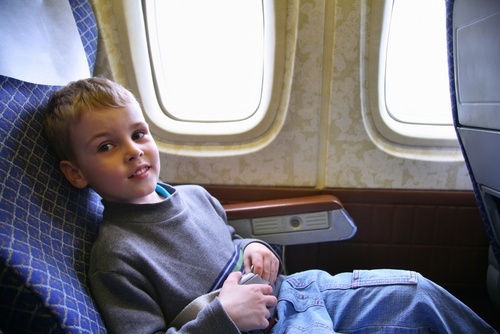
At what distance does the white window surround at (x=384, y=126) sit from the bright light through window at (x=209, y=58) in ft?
1.37

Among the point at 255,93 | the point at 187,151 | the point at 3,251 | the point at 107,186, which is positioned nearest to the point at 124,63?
the point at 187,151

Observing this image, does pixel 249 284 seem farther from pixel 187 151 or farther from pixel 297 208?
pixel 187 151

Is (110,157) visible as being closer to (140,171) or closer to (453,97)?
(140,171)

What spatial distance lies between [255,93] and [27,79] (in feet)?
2.89

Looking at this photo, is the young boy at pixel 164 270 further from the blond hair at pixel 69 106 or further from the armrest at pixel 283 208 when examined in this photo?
the armrest at pixel 283 208

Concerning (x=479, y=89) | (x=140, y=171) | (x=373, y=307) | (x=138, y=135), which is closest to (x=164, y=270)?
(x=140, y=171)

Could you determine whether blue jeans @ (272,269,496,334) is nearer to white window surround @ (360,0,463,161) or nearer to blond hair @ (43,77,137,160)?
white window surround @ (360,0,463,161)

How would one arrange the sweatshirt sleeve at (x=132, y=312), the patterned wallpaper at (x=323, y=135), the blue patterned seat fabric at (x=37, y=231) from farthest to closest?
the patterned wallpaper at (x=323, y=135) < the sweatshirt sleeve at (x=132, y=312) < the blue patterned seat fabric at (x=37, y=231)

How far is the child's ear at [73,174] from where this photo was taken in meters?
0.85

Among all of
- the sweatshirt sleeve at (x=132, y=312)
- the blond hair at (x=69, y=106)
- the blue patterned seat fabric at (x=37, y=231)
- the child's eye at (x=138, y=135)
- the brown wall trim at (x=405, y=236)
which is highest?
the blond hair at (x=69, y=106)

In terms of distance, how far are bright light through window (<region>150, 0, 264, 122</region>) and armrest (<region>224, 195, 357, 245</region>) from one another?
422 millimetres

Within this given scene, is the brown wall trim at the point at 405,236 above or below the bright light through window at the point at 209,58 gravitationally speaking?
below

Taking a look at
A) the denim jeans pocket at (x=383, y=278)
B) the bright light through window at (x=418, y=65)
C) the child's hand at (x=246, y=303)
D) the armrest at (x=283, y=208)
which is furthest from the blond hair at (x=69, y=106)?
the bright light through window at (x=418, y=65)

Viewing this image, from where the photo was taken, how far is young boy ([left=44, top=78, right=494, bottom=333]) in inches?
31.0
